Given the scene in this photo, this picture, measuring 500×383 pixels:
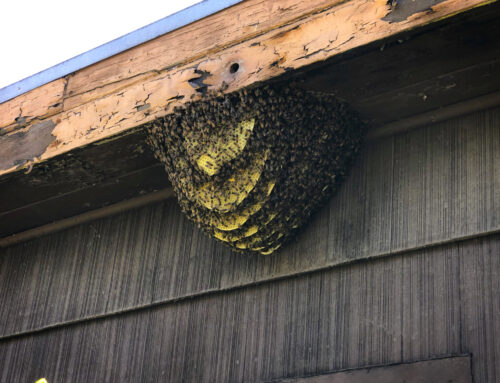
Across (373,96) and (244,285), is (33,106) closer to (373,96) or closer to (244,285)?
(244,285)

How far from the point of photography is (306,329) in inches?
168

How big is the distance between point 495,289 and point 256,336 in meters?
1.35

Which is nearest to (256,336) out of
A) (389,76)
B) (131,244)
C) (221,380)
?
(221,380)

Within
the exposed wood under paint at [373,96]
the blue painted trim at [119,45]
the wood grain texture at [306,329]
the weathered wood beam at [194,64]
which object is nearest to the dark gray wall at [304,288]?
the wood grain texture at [306,329]

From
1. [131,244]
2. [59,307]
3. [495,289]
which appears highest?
[131,244]

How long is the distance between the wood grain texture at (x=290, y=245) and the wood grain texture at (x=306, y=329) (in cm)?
9

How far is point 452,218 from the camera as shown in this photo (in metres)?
3.99

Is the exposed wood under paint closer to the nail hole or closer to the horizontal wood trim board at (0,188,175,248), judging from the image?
the horizontal wood trim board at (0,188,175,248)

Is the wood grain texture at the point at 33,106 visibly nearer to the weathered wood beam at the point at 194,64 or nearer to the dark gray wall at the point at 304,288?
the weathered wood beam at the point at 194,64

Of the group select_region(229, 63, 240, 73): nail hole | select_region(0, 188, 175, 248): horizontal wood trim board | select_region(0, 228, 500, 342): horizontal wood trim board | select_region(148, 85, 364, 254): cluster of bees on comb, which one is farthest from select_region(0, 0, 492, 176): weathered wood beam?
select_region(0, 228, 500, 342): horizontal wood trim board

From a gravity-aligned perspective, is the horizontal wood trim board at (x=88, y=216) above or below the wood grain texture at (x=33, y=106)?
below

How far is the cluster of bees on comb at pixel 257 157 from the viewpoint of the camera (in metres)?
4.09

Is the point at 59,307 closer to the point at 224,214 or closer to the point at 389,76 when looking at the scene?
the point at 224,214

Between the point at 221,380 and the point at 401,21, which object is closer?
the point at 401,21
